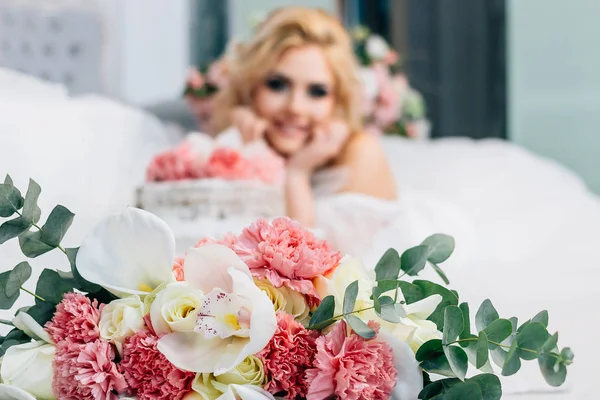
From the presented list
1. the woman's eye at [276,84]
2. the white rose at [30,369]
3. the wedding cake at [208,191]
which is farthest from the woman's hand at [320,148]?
the white rose at [30,369]

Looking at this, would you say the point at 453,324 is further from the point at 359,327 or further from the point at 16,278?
the point at 16,278

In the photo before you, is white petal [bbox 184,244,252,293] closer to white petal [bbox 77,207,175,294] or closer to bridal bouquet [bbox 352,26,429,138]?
white petal [bbox 77,207,175,294]

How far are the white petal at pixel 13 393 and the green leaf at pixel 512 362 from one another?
0.34 metres

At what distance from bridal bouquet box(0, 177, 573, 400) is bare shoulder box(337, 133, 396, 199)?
4.46 ft

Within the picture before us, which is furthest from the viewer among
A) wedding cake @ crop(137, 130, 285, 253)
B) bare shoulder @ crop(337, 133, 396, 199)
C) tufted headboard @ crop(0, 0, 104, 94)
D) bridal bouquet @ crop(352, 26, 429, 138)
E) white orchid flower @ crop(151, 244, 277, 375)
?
bridal bouquet @ crop(352, 26, 429, 138)

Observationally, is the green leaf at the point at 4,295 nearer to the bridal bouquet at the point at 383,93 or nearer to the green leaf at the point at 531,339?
the green leaf at the point at 531,339

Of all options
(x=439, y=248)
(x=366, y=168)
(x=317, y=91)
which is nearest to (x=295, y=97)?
(x=317, y=91)

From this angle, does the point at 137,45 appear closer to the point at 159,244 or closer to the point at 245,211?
the point at 245,211

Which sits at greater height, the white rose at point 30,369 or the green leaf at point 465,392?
the white rose at point 30,369

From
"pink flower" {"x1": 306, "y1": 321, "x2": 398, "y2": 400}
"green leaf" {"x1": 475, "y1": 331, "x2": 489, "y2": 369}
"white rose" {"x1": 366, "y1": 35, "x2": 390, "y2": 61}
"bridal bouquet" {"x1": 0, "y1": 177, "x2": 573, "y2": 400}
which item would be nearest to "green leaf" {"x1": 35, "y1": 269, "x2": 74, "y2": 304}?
"bridal bouquet" {"x1": 0, "y1": 177, "x2": 573, "y2": 400}

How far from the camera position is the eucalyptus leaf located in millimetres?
542

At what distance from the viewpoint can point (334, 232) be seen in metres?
1.62

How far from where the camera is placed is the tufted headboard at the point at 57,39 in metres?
2.15

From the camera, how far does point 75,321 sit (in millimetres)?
558
